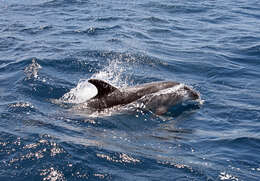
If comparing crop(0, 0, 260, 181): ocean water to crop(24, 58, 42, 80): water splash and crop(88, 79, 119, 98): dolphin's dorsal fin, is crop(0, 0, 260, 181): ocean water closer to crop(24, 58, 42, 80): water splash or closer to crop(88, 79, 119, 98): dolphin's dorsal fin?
crop(24, 58, 42, 80): water splash

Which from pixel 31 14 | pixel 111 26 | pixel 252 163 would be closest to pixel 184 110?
pixel 252 163

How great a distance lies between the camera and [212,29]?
68.8 ft

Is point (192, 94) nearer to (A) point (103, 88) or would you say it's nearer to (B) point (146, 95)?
(B) point (146, 95)

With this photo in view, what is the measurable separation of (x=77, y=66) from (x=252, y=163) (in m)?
8.25

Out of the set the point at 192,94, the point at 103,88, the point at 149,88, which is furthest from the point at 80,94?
the point at 192,94

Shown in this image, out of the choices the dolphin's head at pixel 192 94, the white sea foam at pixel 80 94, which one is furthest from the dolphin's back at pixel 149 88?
the white sea foam at pixel 80 94

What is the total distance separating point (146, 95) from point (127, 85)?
2261 mm

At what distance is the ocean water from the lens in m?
7.96

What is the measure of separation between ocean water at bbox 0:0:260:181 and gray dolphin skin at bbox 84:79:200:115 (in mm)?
355

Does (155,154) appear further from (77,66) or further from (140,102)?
(77,66)

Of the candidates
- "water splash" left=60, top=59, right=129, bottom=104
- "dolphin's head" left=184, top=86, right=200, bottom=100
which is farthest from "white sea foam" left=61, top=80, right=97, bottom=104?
"dolphin's head" left=184, top=86, right=200, bottom=100

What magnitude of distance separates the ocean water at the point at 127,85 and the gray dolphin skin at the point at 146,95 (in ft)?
1.16

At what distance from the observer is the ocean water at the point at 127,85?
796 cm

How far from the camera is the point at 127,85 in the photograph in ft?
44.2
